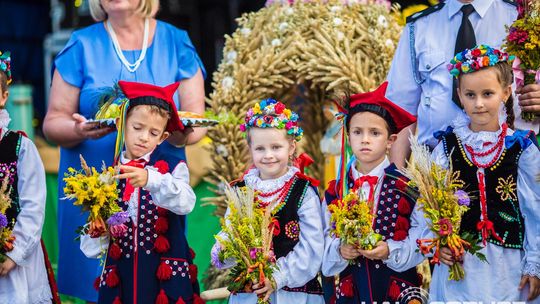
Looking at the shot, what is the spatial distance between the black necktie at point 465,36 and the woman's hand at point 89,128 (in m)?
1.67

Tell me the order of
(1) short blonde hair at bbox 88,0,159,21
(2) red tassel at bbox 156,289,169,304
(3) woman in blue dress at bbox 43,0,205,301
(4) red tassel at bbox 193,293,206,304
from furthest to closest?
(1) short blonde hair at bbox 88,0,159,21
(3) woman in blue dress at bbox 43,0,205,301
(4) red tassel at bbox 193,293,206,304
(2) red tassel at bbox 156,289,169,304

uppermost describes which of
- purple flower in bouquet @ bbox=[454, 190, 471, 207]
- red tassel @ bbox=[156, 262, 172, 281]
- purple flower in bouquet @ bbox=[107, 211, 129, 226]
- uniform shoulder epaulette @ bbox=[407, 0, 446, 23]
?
→ uniform shoulder epaulette @ bbox=[407, 0, 446, 23]

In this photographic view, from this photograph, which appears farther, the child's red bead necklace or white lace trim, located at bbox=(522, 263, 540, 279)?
the child's red bead necklace

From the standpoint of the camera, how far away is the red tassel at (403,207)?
4266 millimetres

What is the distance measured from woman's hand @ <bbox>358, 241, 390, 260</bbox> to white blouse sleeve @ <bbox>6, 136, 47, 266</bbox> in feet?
5.04

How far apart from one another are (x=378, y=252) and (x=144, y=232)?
1111 millimetres

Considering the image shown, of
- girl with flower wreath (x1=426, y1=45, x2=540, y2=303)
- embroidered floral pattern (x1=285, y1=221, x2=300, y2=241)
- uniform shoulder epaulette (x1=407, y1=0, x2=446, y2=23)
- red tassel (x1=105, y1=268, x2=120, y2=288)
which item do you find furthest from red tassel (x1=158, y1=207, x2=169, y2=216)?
uniform shoulder epaulette (x1=407, y1=0, x2=446, y2=23)

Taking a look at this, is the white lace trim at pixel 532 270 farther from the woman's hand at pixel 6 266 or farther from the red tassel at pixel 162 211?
the woman's hand at pixel 6 266

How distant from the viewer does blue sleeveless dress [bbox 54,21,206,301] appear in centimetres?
493

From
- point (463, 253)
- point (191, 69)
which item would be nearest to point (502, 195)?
point (463, 253)

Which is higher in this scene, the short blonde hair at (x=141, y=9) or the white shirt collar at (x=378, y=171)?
the short blonde hair at (x=141, y=9)

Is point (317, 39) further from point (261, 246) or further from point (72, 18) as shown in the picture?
point (72, 18)

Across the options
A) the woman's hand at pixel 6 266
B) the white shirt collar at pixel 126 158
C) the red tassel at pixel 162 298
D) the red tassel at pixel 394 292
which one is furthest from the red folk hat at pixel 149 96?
the red tassel at pixel 394 292

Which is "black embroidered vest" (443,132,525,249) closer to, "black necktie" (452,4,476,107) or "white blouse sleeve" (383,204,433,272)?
"white blouse sleeve" (383,204,433,272)
